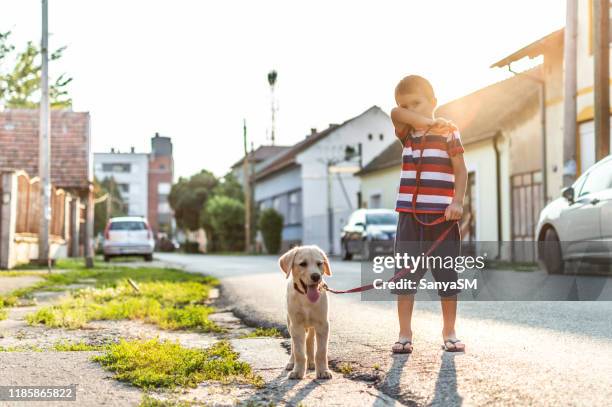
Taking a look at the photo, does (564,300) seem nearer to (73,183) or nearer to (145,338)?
(145,338)

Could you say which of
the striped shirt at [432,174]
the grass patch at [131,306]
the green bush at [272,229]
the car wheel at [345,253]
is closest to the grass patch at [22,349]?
the grass patch at [131,306]

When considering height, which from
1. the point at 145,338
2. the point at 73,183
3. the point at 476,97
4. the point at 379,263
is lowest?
the point at 145,338

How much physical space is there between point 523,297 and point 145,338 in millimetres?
4853

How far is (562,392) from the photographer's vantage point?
13.4 feet

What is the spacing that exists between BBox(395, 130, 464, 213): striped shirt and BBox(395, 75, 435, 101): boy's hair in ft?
0.79

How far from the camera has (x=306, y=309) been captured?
4797 millimetres

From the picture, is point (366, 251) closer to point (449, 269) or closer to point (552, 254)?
point (552, 254)

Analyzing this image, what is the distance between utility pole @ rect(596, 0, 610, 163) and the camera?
49.7 feet

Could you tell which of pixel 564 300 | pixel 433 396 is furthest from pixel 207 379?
pixel 564 300

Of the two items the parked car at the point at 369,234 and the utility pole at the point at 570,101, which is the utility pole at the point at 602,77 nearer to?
the utility pole at the point at 570,101

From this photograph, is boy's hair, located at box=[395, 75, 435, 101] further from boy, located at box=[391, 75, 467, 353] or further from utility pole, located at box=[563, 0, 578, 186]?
utility pole, located at box=[563, 0, 578, 186]

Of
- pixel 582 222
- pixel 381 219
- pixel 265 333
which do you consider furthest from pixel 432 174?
pixel 381 219

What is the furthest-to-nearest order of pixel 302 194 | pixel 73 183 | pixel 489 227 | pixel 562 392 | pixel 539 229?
pixel 302 194, pixel 73 183, pixel 489 227, pixel 539 229, pixel 562 392

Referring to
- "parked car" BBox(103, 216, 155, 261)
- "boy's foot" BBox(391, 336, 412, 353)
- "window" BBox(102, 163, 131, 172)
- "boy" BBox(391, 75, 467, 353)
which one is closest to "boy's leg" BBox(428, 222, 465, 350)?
"boy" BBox(391, 75, 467, 353)
